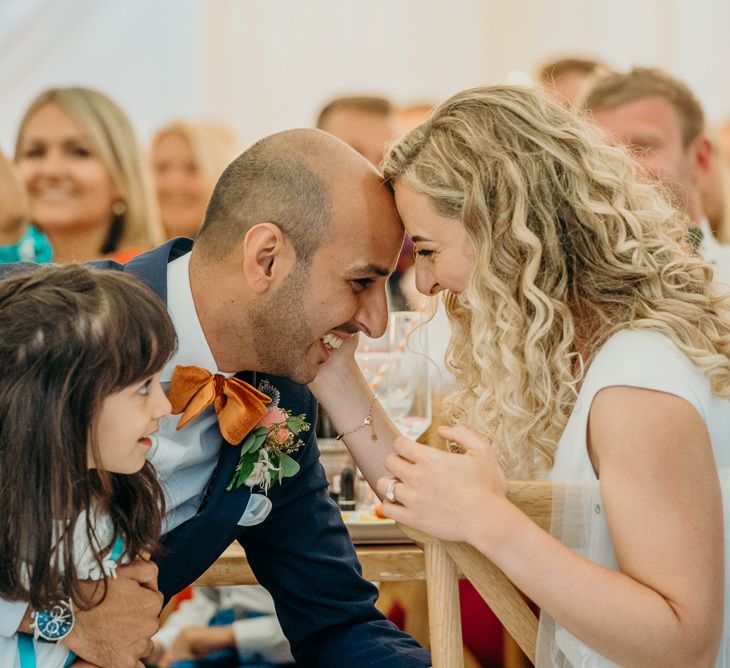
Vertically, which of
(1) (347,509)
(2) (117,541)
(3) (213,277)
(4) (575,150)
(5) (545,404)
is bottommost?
(1) (347,509)

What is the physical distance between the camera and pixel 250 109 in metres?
6.62

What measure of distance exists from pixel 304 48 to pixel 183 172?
198 cm

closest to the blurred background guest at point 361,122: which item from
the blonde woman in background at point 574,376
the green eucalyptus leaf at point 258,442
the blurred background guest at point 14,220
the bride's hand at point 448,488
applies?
the blurred background guest at point 14,220

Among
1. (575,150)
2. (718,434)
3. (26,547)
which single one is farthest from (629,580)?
(26,547)

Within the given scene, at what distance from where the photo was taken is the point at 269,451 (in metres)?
1.89

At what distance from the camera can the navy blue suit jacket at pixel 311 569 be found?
194 cm

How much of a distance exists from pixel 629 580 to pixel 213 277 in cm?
89

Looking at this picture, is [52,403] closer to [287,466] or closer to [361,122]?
[287,466]

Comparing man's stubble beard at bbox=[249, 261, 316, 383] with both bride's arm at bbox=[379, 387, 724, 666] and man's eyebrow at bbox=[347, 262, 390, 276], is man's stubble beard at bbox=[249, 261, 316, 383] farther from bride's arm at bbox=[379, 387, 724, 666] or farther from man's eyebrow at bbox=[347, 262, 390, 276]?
bride's arm at bbox=[379, 387, 724, 666]

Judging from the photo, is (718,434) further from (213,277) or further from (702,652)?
(213,277)

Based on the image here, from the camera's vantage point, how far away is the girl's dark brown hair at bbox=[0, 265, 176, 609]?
1.44 metres

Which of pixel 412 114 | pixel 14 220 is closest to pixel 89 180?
pixel 14 220

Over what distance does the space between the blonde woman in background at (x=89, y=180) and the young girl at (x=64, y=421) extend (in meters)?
2.93

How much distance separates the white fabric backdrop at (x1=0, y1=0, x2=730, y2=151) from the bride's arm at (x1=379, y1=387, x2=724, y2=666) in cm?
516
